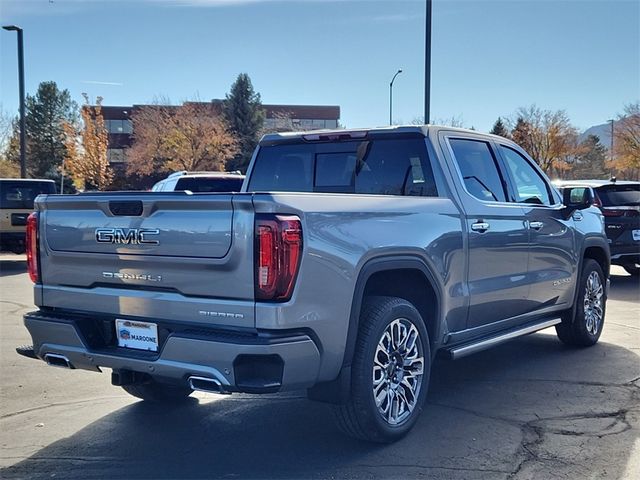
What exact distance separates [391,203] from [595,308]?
3.86 metres

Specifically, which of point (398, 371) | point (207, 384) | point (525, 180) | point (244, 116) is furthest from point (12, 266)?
point (244, 116)

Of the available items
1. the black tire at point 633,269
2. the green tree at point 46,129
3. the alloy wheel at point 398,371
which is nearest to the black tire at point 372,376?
the alloy wheel at point 398,371

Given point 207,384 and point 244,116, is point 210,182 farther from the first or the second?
point 244,116

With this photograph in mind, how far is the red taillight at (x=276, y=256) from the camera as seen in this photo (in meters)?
3.41

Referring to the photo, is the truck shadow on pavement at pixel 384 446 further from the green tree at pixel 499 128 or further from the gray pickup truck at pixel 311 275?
the green tree at pixel 499 128

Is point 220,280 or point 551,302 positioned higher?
point 220,280

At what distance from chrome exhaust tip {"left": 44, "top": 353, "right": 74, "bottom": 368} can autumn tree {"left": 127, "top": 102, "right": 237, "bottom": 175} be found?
3634 centimetres

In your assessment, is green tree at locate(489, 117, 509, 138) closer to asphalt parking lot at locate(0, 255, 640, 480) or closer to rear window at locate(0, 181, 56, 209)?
rear window at locate(0, 181, 56, 209)

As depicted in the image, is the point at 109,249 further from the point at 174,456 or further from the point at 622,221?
the point at 622,221

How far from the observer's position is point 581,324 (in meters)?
6.75

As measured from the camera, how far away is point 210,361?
347cm

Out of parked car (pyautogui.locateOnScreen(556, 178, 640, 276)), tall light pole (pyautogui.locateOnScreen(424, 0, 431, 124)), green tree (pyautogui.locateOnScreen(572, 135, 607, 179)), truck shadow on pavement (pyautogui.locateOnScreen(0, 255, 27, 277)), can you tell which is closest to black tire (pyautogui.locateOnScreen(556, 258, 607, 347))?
parked car (pyautogui.locateOnScreen(556, 178, 640, 276))

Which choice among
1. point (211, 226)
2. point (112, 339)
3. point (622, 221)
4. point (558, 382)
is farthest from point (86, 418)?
point (622, 221)

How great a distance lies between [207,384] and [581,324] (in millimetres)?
4569
